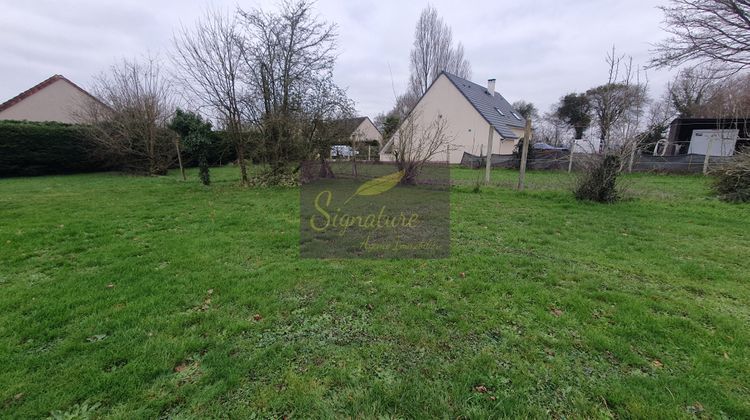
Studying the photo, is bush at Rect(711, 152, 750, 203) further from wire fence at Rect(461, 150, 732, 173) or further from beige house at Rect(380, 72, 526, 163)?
beige house at Rect(380, 72, 526, 163)

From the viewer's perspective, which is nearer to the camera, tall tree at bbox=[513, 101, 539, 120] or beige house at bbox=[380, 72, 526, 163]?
beige house at bbox=[380, 72, 526, 163]

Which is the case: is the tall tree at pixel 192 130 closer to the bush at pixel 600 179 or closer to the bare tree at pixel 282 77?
the bare tree at pixel 282 77

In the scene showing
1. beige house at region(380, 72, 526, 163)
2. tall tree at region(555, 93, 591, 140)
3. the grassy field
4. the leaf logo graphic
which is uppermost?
tall tree at region(555, 93, 591, 140)

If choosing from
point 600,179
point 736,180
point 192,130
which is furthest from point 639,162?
point 192,130

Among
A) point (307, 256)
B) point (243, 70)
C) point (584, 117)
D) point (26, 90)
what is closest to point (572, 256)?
point (307, 256)

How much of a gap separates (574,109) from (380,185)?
31535 mm

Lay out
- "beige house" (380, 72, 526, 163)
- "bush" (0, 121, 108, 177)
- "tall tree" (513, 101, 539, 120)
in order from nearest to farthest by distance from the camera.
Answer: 1. "bush" (0, 121, 108, 177)
2. "beige house" (380, 72, 526, 163)
3. "tall tree" (513, 101, 539, 120)

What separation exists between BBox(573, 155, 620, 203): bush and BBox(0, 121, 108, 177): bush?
1864cm

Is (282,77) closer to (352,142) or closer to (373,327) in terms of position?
(352,142)

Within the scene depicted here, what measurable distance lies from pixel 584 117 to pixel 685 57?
2465cm

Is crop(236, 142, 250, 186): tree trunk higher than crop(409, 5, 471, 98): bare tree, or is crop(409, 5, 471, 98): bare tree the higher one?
crop(409, 5, 471, 98): bare tree

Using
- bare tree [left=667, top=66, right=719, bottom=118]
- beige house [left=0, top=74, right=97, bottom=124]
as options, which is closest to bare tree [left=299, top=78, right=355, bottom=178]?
beige house [left=0, top=74, right=97, bottom=124]

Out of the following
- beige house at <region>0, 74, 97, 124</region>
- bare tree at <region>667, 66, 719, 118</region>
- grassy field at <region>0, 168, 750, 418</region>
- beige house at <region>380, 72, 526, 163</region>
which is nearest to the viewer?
grassy field at <region>0, 168, 750, 418</region>

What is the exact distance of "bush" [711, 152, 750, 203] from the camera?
653 cm
